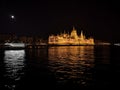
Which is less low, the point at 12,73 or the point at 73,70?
the point at 12,73

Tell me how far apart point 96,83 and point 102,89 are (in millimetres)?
2908

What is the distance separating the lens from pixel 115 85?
75.2 feet

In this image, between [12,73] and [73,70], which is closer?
[12,73]

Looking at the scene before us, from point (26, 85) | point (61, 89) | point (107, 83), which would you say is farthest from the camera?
point (107, 83)

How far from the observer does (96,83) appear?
2388 centimetres

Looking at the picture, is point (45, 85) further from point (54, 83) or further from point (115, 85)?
point (115, 85)

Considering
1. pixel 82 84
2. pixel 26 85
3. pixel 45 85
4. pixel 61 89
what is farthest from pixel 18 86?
pixel 82 84

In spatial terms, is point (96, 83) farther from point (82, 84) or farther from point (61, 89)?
point (61, 89)

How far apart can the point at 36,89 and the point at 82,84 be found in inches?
205

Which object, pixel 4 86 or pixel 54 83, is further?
pixel 54 83

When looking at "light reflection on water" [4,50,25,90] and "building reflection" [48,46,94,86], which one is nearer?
"light reflection on water" [4,50,25,90]

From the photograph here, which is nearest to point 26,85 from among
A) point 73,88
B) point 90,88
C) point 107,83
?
point 73,88

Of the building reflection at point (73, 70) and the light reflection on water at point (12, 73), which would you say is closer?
the light reflection on water at point (12, 73)

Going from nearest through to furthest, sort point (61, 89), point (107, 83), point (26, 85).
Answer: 1. point (61, 89)
2. point (26, 85)
3. point (107, 83)
